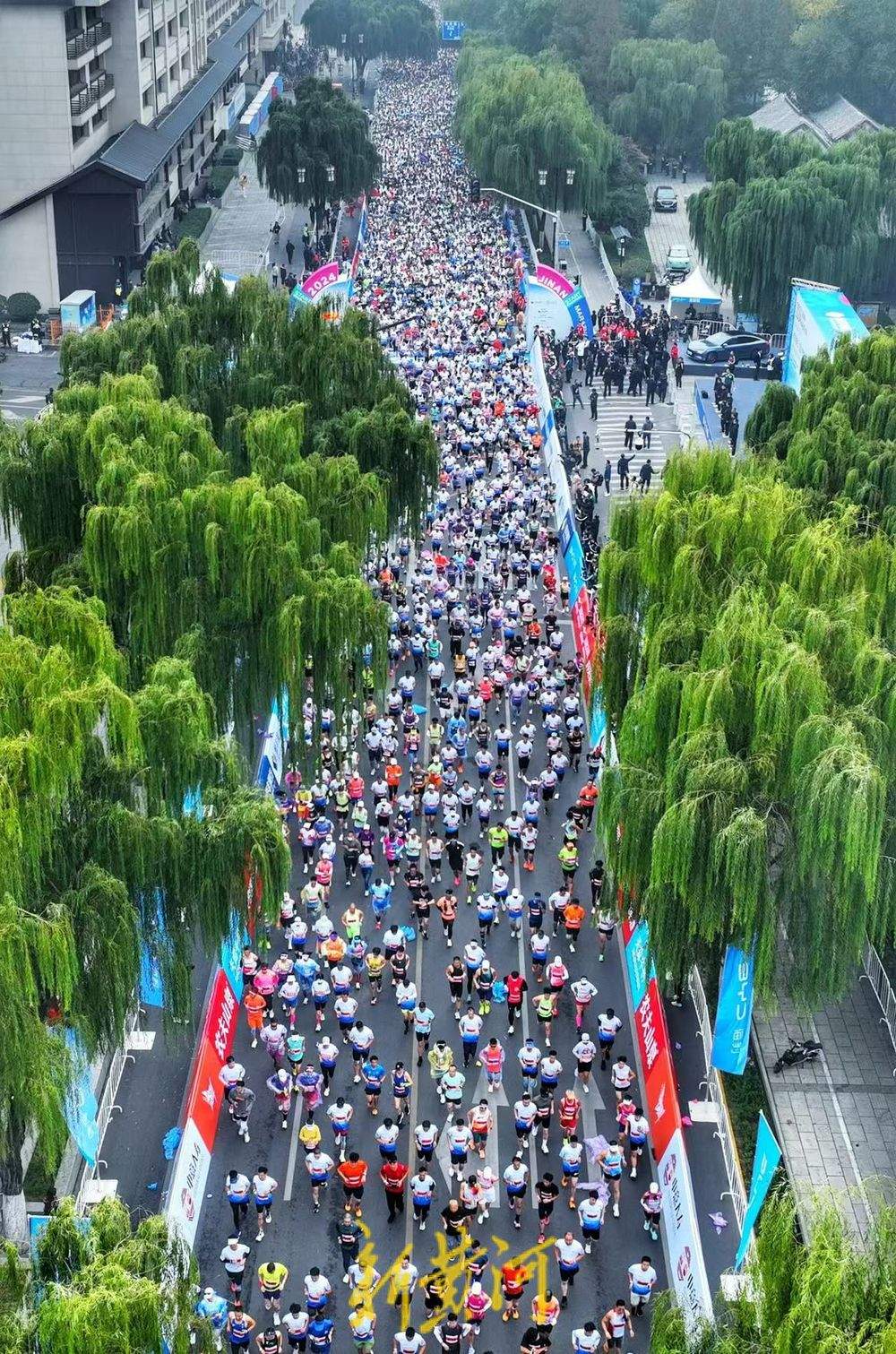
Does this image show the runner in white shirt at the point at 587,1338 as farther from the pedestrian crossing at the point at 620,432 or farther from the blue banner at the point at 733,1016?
the pedestrian crossing at the point at 620,432

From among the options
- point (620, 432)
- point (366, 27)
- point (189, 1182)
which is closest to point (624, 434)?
point (620, 432)

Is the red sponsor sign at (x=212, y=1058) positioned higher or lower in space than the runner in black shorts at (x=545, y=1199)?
higher

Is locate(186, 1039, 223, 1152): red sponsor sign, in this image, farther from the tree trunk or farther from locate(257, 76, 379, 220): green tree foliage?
locate(257, 76, 379, 220): green tree foliage

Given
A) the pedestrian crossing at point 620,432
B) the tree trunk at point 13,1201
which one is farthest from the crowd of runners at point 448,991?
the pedestrian crossing at point 620,432

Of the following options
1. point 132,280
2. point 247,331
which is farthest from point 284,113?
point 247,331

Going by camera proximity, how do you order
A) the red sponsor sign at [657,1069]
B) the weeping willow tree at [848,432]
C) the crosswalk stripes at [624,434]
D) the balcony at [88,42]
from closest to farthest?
1. the red sponsor sign at [657,1069]
2. the weeping willow tree at [848,432]
3. the crosswalk stripes at [624,434]
4. the balcony at [88,42]

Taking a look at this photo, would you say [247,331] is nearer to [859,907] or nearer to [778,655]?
[778,655]

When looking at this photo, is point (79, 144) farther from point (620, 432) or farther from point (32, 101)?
point (620, 432)
